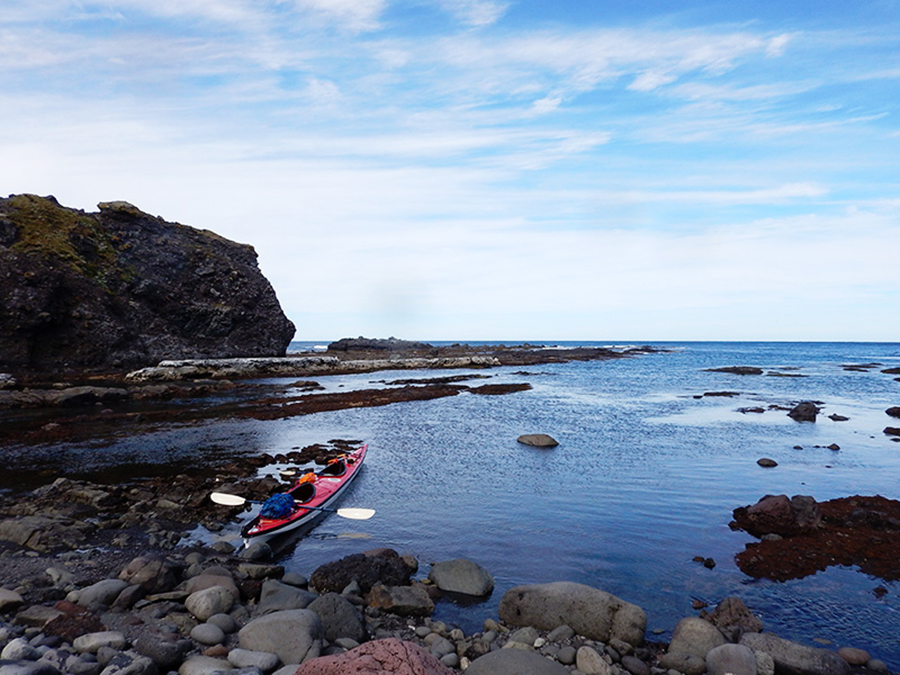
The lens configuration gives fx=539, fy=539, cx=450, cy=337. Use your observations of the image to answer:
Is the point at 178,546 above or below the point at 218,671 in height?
below

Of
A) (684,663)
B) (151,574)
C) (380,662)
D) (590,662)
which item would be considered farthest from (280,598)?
(684,663)

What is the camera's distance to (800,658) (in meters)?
7.82

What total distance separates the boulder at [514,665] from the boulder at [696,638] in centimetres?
206

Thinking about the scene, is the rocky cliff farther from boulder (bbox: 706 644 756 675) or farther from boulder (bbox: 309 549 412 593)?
boulder (bbox: 706 644 756 675)

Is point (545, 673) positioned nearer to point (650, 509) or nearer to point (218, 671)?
point (218, 671)

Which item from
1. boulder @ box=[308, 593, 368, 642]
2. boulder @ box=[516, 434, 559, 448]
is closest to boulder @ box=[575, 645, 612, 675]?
boulder @ box=[308, 593, 368, 642]

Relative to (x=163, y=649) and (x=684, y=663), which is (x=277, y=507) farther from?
(x=684, y=663)

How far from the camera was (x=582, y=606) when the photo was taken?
9.10 meters

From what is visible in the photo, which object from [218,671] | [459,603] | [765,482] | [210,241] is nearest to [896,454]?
[765,482]

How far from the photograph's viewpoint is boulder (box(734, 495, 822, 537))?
1348cm

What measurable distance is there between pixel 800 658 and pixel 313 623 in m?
7.14

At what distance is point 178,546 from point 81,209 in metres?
80.2

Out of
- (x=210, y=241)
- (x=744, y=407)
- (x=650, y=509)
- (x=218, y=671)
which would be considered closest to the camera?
(x=218, y=671)

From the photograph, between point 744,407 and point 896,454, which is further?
point 744,407
